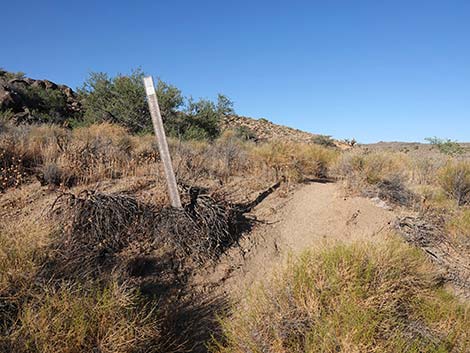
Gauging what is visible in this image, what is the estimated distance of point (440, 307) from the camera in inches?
107

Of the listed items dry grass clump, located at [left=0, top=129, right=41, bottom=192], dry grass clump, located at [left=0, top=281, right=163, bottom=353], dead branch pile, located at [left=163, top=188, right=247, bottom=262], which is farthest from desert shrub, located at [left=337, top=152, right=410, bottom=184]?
dry grass clump, located at [left=0, top=129, right=41, bottom=192]

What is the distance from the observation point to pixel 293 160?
841cm

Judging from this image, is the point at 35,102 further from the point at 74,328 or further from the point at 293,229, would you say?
the point at 74,328

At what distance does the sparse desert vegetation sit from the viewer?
218 cm

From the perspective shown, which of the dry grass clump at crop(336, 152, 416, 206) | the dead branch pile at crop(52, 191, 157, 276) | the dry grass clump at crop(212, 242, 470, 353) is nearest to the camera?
the dry grass clump at crop(212, 242, 470, 353)

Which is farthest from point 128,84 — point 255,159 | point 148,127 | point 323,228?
point 323,228

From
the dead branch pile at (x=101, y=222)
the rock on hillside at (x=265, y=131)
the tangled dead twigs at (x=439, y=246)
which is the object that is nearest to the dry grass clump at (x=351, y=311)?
the tangled dead twigs at (x=439, y=246)

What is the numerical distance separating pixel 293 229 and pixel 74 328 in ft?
13.2

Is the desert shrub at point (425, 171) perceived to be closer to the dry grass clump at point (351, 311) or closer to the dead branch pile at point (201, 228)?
the dry grass clump at point (351, 311)

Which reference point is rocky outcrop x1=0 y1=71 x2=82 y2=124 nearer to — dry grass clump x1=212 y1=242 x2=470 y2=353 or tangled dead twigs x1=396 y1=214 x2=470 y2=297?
dry grass clump x1=212 y1=242 x2=470 y2=353

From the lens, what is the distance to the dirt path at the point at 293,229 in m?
4.08

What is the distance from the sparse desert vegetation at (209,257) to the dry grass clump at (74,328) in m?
0.01

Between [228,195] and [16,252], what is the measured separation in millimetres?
4095

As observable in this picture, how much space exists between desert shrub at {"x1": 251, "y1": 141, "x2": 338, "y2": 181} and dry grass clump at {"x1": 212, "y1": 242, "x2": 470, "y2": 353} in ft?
16.3
